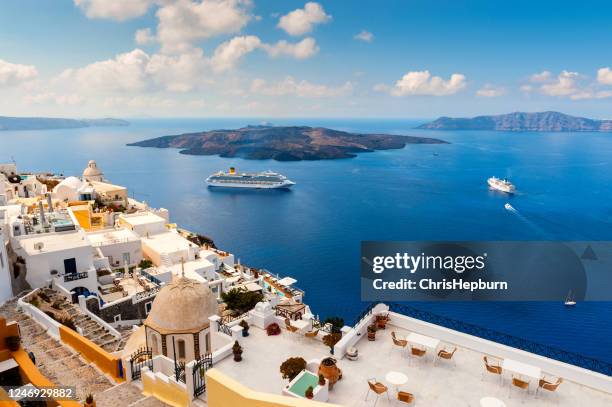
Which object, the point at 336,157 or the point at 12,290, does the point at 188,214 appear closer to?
the point at 12,290

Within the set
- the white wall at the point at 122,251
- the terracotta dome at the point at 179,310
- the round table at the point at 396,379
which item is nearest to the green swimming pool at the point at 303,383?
the round table at the point at 396,379

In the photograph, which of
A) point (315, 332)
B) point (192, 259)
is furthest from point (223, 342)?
point (192, 259)

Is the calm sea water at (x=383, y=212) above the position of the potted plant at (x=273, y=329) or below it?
below

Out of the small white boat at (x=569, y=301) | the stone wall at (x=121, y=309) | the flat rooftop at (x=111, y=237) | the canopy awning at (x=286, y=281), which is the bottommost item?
the small white boat at (x=569, y=301)

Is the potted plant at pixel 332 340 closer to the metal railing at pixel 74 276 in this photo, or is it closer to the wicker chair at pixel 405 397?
the wicker chair at pixel 405 397

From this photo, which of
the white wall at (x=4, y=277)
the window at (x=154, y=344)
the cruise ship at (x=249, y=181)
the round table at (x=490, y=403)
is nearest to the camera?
the round table at (x=490, y=403)

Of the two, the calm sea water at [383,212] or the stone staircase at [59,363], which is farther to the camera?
the calm sea water at [383,212]

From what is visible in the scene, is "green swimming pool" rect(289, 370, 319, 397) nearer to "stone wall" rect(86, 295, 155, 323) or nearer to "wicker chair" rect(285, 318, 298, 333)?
"wicker chair" rect(285, 318, 298, 333)

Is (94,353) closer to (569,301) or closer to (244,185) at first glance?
(569,301)
